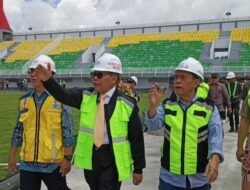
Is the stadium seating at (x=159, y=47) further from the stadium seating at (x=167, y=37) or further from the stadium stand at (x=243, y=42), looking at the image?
the stadium stand at (x=243, y=42)

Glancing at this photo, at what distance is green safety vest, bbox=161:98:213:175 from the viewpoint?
338 centimetres

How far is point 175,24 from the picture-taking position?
55375mm

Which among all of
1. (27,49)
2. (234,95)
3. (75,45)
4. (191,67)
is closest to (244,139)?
(191,67)

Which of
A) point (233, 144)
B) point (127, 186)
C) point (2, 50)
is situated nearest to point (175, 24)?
point (2, 50)

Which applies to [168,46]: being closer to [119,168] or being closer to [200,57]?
[200,57]

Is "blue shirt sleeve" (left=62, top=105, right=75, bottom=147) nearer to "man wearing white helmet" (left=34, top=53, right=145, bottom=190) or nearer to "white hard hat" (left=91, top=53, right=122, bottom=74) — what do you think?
"man wearing white helmet" (left=34, top=53, right=145, bottom=190)

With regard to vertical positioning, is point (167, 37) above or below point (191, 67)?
above

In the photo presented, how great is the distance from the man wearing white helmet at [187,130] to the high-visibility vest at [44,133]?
3.10 feet

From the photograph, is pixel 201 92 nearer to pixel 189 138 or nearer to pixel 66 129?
pixel 189 138

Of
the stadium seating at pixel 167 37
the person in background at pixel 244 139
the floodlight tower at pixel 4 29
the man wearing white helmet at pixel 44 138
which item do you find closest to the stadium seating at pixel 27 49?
the floodlight tower at pixel 4 29

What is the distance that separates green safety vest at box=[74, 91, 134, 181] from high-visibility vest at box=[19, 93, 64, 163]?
354mm

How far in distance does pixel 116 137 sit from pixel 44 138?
77cm

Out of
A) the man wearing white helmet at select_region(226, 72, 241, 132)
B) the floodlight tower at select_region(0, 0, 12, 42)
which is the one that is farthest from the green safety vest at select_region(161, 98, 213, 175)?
the floodlight tower at select_region(0, 0, 12, 42)

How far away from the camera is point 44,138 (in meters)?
3.85
